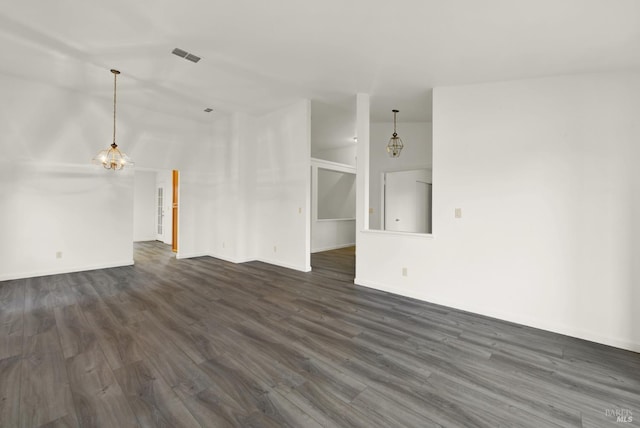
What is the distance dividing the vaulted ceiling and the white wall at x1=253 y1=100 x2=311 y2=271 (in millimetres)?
1168

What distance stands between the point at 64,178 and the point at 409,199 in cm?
648

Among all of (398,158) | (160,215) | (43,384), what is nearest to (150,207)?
(160,215)

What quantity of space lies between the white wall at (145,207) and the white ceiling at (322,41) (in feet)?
17.4

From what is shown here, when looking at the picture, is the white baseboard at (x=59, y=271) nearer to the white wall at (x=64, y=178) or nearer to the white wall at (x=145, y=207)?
the white wall at (x=64, y=178)

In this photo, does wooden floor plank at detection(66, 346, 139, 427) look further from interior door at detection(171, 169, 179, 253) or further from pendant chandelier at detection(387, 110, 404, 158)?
interior door at detection(171, 169, 179, 253)

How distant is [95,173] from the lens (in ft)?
17.5

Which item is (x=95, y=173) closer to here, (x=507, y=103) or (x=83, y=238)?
(x=83, y=238)

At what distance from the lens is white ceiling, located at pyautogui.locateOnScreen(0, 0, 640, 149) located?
234cm

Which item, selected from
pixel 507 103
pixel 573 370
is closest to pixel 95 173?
pixel 507 103

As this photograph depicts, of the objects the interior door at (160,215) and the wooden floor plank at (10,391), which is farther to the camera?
the interior door at (160,215)

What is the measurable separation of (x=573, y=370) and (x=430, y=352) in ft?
3.55

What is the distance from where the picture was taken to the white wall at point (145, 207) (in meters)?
9.20

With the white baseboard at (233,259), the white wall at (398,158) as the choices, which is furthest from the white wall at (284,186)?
the white wall at (398,158)

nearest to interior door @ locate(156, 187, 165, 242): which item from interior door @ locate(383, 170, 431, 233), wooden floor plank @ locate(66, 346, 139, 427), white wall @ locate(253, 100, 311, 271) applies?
white wall @ locate(253, 100, 311, 271)
